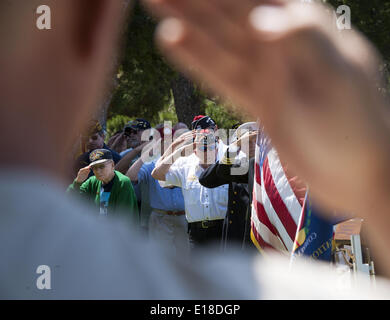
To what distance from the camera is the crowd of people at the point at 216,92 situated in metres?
0.62

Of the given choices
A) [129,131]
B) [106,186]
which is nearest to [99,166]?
[106,186]

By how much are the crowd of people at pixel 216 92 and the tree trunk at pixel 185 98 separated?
12.4 m

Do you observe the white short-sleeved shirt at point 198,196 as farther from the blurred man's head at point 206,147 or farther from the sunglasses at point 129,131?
the sunglasses at point 129,131

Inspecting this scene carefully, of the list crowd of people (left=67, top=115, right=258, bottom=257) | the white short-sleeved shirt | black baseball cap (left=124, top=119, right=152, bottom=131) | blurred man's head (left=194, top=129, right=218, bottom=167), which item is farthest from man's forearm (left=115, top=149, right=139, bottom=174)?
blurred man's head (left=194, top=129, right=218, bottom=167)

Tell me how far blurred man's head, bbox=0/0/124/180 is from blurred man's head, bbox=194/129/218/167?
13.9 ft

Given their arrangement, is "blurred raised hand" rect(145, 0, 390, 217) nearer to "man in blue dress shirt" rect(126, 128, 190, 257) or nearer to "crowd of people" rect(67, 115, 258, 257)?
"crowd of people" rect(67, 115, 258, 257)

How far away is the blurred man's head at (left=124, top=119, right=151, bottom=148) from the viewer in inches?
280

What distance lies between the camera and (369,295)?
2.68 ft

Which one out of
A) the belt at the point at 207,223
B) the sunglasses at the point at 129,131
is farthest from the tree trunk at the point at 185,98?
the belt at the point at 207,223

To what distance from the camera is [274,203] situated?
3.21m

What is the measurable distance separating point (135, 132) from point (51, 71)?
6.45 m

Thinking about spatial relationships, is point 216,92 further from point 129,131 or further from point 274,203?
point 129,131
